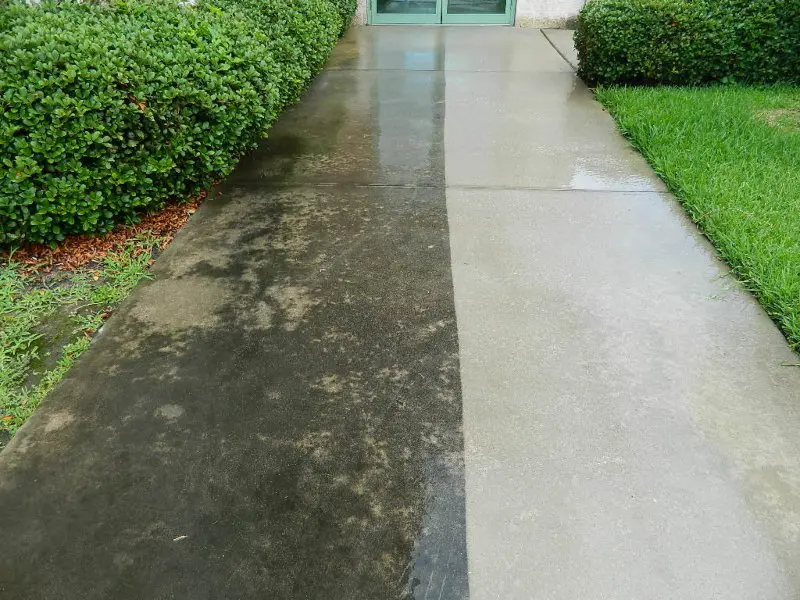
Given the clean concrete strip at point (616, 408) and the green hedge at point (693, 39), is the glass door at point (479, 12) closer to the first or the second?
the green hedge at point (693, 39)

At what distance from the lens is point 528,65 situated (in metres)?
7.93

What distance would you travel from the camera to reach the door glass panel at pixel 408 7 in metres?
10.5

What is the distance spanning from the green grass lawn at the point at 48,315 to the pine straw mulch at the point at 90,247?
1.3 inches

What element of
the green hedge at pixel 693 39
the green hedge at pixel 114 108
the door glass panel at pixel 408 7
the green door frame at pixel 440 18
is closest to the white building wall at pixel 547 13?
the green door frame at pixel 440 18

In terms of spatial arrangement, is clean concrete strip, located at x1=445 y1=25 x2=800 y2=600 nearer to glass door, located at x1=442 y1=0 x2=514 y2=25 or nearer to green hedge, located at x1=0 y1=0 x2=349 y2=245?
green hedge, located at x1=0 y1=0 x2=349 y2=245

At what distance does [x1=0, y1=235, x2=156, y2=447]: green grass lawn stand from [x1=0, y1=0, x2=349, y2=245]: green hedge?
0.26 meters

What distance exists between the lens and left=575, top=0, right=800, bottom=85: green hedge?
21.2 feet

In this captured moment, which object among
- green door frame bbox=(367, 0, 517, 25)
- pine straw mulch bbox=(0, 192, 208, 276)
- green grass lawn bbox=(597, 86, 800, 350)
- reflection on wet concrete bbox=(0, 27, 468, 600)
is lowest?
reflection on wet concrete bbox=(0, 27, 468, 600)

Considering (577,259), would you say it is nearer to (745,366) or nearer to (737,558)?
(745,366)

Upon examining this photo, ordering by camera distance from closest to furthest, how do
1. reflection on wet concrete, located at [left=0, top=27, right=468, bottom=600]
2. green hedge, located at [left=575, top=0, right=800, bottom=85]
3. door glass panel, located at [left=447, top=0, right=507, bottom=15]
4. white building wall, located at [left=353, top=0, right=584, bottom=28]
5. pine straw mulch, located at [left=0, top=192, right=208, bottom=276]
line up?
1. reflection on wet concrete, located at [left=0, top=27, right=468, bottom=600]
2. pine straw mulch, located at [left=0, top=192, right=208, bottom=276]
3. green hedge, located at [left=575, top=0, right=800, bottom=85]
4. white building wall, located at [left=353, top=0, right=584, bottom=28]
5. door glass panel, located at [left=447, top=0, right=507, bottom=15]

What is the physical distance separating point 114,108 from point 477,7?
A: 8546 millimetres

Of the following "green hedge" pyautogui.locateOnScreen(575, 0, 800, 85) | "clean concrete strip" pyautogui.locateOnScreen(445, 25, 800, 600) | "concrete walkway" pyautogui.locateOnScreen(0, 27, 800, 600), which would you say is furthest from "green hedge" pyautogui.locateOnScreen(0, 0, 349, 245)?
"green hedge" pyautogui.locateOnScreen(575, 0, 800, 85)

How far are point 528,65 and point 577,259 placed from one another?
206 inches

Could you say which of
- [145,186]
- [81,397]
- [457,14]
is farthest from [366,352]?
[457,14]
